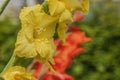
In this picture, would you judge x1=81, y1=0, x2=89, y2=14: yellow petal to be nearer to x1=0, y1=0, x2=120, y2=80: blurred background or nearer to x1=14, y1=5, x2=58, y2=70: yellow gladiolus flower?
x1=14, y1=5, x2=58, y2=70: yellow gladiolus flower

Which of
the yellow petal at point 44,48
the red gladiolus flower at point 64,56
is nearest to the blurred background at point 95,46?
the red gladiolus flower at point 64,56

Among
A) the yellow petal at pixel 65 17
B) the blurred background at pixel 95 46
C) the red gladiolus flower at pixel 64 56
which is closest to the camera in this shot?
the yellow petal at pixel 65 17

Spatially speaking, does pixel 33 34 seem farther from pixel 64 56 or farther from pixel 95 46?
pixel 95 46

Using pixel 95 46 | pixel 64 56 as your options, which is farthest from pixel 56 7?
pixel 95 46

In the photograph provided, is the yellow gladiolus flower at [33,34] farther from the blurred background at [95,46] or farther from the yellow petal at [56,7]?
the blurred background at [95,46]

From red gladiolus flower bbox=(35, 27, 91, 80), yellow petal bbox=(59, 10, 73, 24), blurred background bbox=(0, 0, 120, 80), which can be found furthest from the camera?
blurred background bbox=(0, 0, 120, 80)

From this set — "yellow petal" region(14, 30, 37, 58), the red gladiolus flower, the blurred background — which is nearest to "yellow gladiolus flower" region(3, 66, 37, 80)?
"yellow petal" region(14, 30, 37, 58)

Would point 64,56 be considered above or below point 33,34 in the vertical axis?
below

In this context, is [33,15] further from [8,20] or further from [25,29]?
[8,20]

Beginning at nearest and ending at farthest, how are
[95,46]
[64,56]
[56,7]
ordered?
[56,7]
[64,56]
[95,46]

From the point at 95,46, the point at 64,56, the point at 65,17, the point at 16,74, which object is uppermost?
the point at 65,17

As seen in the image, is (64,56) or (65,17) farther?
(64,56)
